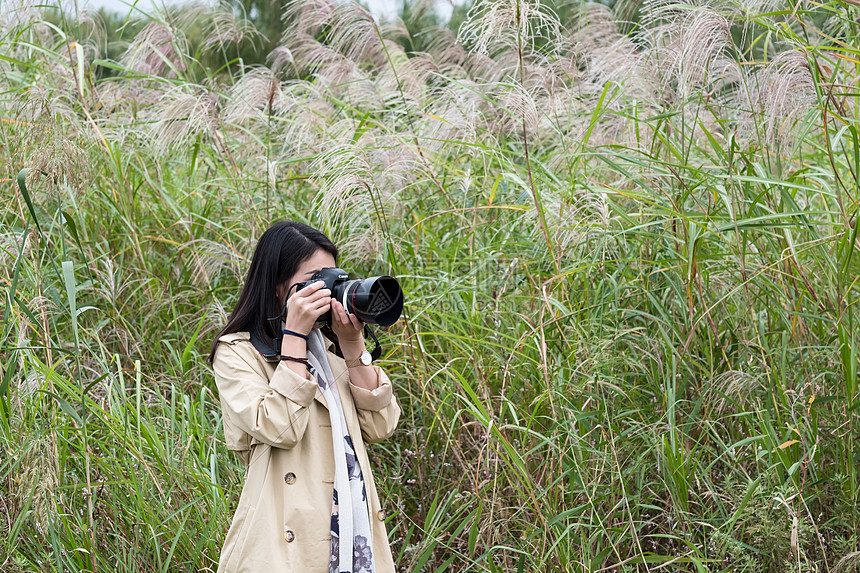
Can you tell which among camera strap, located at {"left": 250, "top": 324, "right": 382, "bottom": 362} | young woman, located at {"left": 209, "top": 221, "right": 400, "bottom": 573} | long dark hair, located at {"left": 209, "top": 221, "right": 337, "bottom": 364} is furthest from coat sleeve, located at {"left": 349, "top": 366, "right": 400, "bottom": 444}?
long dark hair, located at {"left": 209, "top": 221, "right": 337, "bottom": 364}

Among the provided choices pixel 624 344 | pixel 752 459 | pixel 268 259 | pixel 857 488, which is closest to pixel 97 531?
pixel 268 259

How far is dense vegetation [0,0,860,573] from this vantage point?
2443 mm

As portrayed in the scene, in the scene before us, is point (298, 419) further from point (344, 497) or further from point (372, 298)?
point (372, 298)

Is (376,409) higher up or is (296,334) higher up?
(296,334)

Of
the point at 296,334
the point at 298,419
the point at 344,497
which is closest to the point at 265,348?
the point at 296,334

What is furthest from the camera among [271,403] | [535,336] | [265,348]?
[535,336]

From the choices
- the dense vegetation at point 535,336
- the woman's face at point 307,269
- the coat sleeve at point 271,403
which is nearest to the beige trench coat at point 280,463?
the coat sleeve at point 271,403

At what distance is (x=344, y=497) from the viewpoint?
191cm

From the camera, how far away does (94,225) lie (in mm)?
3459

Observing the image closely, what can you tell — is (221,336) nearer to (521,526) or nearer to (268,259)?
(268,259)

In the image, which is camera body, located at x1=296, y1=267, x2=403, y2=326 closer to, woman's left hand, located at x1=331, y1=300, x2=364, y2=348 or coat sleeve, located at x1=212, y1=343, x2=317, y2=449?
woman's left hand, located at x1=331, y1=300, x2=364, y2=348

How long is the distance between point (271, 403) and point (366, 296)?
12.4 inches

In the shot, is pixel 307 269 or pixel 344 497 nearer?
pixel 344 497

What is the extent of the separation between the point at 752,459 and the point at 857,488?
0.29m
